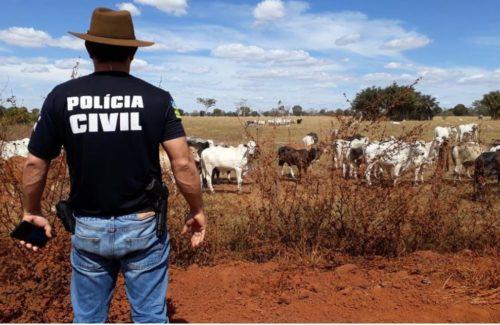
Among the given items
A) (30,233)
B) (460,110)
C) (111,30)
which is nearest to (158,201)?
(30,233)

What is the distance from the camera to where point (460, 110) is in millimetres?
87500

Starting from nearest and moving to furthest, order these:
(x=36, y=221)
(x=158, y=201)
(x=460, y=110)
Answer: (x=158, y=201), (x=36, y=221), (x=460, y=110)

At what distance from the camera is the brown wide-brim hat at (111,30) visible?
2752mm

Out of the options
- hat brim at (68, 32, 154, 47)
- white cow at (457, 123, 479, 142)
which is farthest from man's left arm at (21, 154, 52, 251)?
white cow at (457, 123, 479, 142)

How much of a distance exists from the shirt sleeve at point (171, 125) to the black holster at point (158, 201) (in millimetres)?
289

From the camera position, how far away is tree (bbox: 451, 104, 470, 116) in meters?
87.4

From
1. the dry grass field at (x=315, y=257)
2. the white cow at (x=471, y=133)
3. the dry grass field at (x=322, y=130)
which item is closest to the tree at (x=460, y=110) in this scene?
the dry grass field at (x=322, y=130)

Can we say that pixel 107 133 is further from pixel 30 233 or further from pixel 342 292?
pixel 342 292

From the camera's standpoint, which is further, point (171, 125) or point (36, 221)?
point (36, 221)

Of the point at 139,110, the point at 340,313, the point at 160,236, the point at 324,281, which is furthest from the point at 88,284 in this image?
the point at 324,281

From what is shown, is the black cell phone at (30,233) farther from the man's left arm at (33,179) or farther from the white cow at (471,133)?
the white cow at (471,133)

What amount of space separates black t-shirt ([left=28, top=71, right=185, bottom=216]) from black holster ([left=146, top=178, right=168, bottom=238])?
0.05 m

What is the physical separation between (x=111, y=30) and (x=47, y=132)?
0.68m

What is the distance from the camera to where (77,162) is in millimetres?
2814
